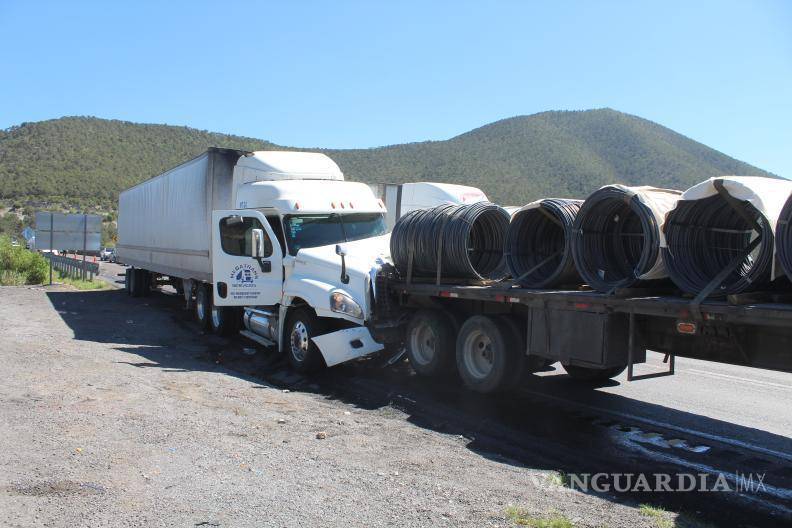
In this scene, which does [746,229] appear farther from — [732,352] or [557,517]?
[557,517]

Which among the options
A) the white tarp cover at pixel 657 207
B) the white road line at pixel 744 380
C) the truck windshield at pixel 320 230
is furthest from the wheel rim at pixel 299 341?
the white road line at pixel 744 380

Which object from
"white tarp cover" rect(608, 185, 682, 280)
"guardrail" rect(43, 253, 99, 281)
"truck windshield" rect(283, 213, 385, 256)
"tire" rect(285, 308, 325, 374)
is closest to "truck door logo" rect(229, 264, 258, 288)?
"truck windshield" rect(283, 213, 385, 256)

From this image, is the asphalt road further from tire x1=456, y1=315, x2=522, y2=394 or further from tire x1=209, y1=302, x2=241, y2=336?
tire x1=209, y1=302, x2=241, y2=336

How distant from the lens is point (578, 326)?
680 centimetres

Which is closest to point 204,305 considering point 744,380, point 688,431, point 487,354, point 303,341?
point 303,341

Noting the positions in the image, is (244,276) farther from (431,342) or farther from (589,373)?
(589,373)

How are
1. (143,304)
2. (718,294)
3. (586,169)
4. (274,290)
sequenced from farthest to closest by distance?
(586,169), (143,304), (274,290), (718,294)

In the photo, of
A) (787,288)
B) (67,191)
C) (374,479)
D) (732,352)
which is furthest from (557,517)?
(67,191)

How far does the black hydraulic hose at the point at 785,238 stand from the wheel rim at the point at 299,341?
20.4 feet

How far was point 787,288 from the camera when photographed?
18.9 feet

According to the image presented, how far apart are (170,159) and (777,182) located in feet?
→ 244

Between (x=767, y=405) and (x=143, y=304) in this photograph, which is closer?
(x=767, y=405)

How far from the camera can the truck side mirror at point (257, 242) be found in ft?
34.8

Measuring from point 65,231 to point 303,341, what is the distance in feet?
79.3
